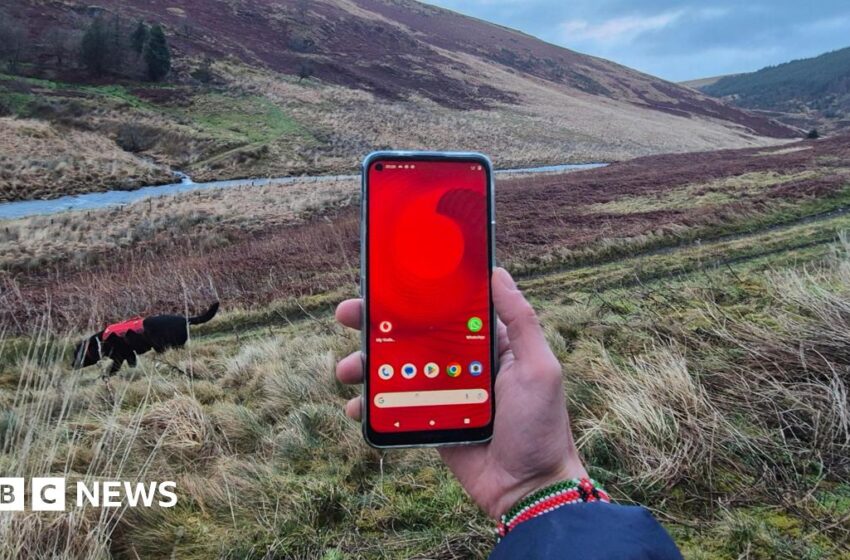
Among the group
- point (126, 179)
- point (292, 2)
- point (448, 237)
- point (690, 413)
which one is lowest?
point (126, 179)

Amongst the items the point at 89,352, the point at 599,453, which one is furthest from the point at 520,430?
the point at 89,352

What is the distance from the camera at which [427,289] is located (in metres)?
2.17

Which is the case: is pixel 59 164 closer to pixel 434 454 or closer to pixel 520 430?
pixel 434 454

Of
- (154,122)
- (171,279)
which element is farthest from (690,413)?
(154,122)

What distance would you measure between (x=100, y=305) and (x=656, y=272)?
9.40m

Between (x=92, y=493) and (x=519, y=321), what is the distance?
2.42 meters

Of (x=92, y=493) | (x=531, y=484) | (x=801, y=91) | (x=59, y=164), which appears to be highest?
(x=801, y=91)

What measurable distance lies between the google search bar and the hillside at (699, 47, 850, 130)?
10552 cm

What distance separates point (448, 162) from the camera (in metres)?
2.22

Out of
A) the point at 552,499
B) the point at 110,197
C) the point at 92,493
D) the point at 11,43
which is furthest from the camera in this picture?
the point at 11,43

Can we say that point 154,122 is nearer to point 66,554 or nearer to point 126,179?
point 126,179

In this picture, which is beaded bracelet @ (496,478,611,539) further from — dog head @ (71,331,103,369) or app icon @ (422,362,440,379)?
dog head @ (71,331,103,369)

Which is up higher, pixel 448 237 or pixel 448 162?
pixel 448 162

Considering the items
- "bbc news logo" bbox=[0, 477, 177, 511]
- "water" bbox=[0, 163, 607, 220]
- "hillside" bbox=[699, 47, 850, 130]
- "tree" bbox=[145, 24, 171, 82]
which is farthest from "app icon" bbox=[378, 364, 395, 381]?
"hillside" bbox=[699, 47, 850, 130]
